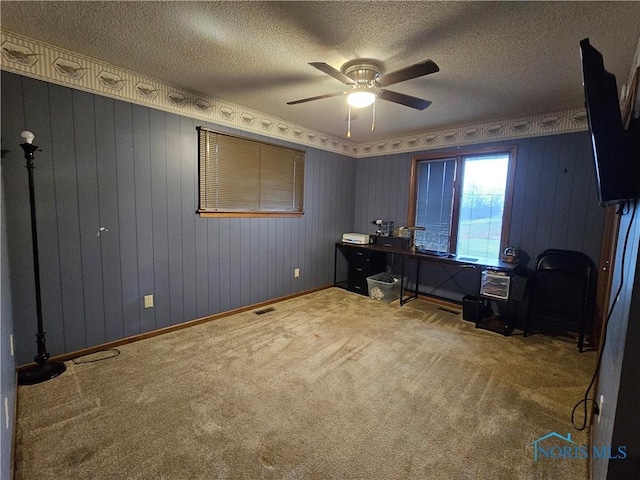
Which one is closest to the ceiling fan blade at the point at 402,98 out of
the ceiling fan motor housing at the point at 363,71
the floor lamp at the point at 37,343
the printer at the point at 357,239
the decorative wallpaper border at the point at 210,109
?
the ceiling fan motor housing at the point at 363,71

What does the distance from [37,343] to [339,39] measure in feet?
10.2

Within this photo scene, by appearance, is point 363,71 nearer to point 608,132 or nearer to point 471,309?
point 608,132

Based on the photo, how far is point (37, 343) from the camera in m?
2.20

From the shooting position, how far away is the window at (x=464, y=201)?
3662mm

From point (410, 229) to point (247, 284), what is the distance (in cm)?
239

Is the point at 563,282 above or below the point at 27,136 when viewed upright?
below

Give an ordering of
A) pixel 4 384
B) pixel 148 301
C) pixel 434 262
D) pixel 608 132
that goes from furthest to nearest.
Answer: pixel 434 262 < pixel 148 301 < pixel 4 384 < pixel 608 132

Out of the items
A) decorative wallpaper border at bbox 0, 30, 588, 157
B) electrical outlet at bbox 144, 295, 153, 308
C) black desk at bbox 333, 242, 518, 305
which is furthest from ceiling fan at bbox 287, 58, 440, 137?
electrical outlet at bbox 144, 295, 153, 308

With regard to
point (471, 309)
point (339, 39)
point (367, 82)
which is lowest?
point (471, 309)

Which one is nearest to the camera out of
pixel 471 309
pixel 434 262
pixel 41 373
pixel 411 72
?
pixel 411 72

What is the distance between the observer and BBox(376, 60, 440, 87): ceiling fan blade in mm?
1713

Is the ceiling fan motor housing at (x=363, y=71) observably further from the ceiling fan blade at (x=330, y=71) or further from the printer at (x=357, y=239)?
the printer at (x=357, y=239)

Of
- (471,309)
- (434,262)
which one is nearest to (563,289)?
Result: (471,309)

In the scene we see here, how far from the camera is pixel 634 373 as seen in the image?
979mm
